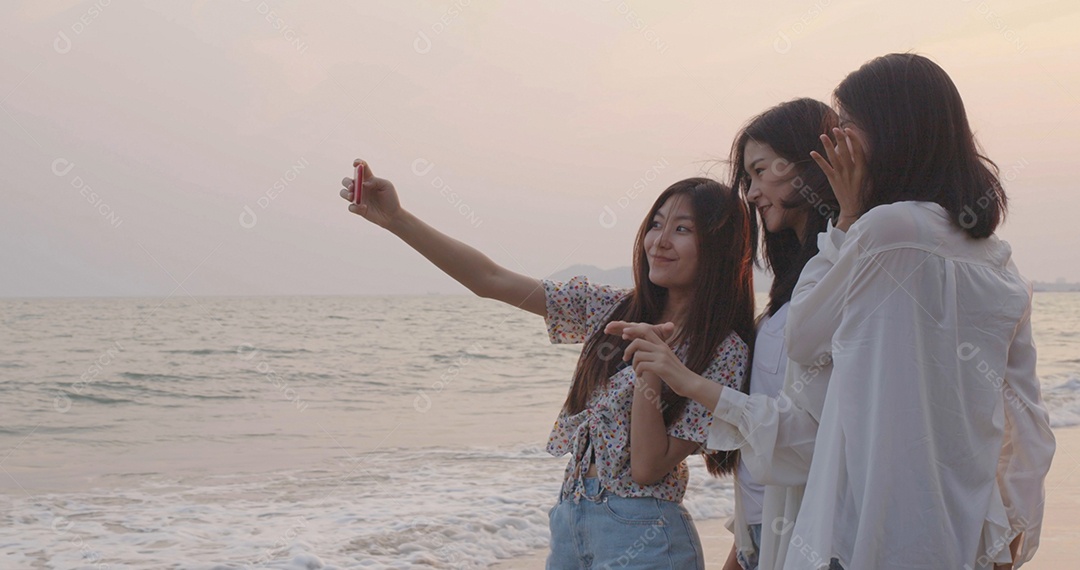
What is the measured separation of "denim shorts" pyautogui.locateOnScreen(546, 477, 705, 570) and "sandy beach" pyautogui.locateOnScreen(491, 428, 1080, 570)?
3.04 m

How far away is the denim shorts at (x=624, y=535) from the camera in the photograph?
2.41 metres

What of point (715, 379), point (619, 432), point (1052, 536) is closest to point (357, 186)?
point (619, 432)

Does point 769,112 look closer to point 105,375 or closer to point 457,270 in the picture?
point 457,270

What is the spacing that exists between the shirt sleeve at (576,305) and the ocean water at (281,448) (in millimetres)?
3364

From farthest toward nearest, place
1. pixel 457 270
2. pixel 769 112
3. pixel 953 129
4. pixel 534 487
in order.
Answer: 1. pixel 534 487
2. pixel 457 270
3. pixel 769 112
4. pixel 953 129

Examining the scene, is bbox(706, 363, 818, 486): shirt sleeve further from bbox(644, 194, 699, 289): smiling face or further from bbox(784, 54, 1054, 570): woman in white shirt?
bbox(644, 194, 699, 289): smiling face

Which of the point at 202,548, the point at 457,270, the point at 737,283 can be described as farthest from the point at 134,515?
the point at 737,283

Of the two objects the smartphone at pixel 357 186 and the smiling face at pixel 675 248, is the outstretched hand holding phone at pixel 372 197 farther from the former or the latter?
the smiling face at pixel 675 248

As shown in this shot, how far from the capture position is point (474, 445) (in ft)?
32.6

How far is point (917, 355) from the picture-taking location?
1.84 metres

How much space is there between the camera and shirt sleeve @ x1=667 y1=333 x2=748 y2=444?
2434mm

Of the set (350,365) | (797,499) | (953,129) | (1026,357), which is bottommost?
(350,365)

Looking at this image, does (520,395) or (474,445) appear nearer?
(474,445)

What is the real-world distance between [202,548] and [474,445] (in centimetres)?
401
